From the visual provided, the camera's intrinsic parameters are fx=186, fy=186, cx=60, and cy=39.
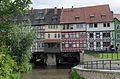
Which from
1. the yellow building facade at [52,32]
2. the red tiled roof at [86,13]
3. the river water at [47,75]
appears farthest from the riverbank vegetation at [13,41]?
the red tiled roof at [86,13]

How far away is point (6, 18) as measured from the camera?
567 inches

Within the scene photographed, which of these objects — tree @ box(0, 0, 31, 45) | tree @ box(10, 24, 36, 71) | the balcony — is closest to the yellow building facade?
the balcony

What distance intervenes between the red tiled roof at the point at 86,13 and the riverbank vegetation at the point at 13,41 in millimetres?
12984

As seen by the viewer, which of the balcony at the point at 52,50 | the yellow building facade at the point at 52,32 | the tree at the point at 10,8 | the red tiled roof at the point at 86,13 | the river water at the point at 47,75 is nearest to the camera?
the tree at the point at 10,8

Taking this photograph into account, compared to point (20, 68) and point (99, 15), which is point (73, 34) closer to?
point (99, 15)

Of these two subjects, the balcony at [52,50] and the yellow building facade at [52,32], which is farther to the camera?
the yellow building facade at [52,32]

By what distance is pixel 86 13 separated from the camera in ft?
130

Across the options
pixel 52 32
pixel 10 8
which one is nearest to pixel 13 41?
pixel 10 8

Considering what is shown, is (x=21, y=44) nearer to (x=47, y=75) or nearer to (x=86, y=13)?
(x=47, y=75)

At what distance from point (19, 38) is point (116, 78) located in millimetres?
18102

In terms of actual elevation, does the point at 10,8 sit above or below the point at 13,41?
above

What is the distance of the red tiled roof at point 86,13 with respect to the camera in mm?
37463

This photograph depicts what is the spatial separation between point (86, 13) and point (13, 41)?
19.2 meters

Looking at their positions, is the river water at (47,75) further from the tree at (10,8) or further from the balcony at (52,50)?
the tree at (10,8)
